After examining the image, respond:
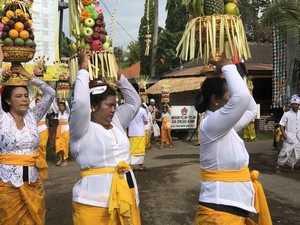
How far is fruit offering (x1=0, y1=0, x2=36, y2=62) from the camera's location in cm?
420

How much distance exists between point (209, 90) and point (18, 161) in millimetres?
2172

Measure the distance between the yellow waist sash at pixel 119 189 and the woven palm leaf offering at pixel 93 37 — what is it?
35.1 inches

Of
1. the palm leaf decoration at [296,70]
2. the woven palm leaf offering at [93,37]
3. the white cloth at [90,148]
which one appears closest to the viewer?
the white cloth at [90,148]

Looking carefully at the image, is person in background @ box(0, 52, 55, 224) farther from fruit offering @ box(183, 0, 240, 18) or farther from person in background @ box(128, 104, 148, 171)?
person in background @ box(128, 104, 148, 171)

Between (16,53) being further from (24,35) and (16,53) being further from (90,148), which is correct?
(90,148)

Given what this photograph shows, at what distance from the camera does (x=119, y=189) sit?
3.23 m

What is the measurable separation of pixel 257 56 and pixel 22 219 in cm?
1943

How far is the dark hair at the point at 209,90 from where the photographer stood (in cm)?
311

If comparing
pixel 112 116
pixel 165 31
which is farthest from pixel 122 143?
pixel 165 31

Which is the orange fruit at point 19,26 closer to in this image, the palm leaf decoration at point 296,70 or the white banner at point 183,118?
the palm leaf decoration at point 296,70

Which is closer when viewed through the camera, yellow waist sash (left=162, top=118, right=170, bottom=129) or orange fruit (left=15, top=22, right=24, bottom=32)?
orange fruit (left=15, top=22, right=24, bottom=32)

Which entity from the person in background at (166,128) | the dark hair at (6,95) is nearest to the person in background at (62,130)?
the person in background at (166,128)

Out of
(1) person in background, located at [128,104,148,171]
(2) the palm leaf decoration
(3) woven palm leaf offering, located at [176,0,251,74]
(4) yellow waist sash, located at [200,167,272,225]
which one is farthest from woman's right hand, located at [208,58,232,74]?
(2) the palm leaf decoration

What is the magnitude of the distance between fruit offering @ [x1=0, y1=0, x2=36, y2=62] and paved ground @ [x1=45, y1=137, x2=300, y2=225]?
264cm
